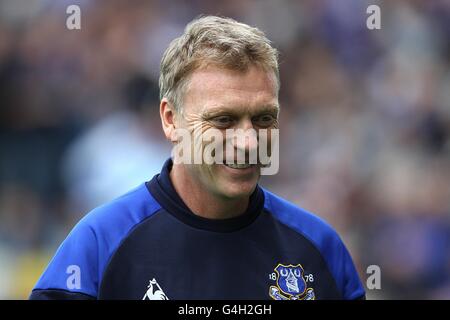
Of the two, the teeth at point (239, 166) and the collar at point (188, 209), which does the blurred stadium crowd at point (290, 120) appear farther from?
the teeth at point (239, 166)

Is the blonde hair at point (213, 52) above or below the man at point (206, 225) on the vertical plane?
above

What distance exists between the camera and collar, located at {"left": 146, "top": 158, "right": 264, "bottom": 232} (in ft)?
8.89

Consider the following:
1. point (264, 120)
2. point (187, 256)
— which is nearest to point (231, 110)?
point (264, 120)

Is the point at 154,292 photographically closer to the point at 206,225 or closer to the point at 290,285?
the point at 206,225

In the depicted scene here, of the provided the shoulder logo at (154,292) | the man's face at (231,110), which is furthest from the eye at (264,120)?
the shoulder logo at (154,292)

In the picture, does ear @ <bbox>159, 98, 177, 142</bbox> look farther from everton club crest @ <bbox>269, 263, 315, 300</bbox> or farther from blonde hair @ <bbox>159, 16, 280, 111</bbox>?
everton club crest @ <bbox>269, 263, 315, 300</bbox>

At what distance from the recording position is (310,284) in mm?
2725

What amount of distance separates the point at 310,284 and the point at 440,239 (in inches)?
146

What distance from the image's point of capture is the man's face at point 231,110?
8.38 ft

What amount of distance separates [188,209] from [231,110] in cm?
39

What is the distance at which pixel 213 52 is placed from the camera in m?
2.60

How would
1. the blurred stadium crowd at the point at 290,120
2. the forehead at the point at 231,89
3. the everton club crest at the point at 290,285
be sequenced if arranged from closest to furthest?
the forehead at the point at 231,89 → the everton club crest at the point at 290,285 → the blurred stadium crowd at the point at 290,120

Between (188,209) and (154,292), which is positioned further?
(188,209)

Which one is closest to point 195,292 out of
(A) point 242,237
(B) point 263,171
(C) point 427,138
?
(A) point 242,237
